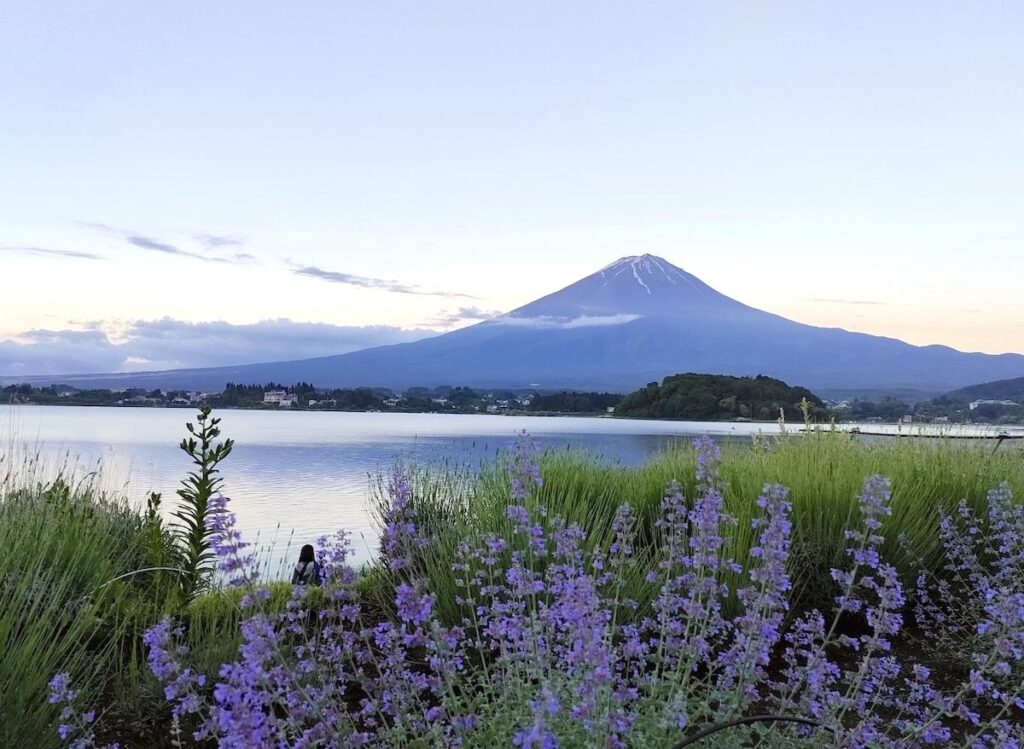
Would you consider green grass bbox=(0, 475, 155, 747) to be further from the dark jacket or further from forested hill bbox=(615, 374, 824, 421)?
forested hill bbox=(615, 374, 824, 421)

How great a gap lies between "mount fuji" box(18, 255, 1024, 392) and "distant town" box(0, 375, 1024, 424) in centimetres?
2632

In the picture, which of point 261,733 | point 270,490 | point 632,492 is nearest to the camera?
point 261,733

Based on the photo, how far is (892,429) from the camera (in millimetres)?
11555

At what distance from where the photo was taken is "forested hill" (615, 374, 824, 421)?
123 feet

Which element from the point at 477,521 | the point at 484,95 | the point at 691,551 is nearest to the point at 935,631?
the point at 691,551

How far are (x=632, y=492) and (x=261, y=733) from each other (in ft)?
16.7

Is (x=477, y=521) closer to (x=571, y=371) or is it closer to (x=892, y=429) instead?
(x=892, y=429)

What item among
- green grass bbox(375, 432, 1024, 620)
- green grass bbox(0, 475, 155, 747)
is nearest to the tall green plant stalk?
green grass bbox(0, 475, 155, 747)

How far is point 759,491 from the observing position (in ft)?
18.8

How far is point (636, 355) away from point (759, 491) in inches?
6407

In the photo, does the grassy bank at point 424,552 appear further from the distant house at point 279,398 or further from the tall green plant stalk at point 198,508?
the distant house at point 279,398

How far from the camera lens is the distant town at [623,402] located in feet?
79.9

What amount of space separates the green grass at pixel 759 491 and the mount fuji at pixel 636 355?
123m

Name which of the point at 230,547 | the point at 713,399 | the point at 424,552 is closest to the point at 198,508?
the point at 424,552
